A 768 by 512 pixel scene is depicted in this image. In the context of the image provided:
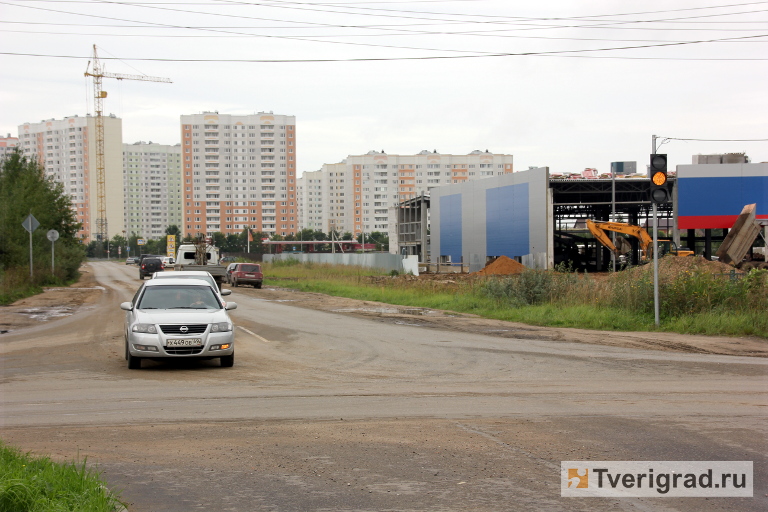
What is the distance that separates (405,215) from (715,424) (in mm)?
76623

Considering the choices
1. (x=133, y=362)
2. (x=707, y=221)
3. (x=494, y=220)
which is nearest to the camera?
(x=133, y=362)

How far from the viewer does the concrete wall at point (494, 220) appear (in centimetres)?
5309

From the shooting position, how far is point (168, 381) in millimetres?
11039

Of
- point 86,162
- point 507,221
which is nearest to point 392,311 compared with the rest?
point 507,221

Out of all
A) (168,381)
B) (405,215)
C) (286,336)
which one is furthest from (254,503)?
(405,215)

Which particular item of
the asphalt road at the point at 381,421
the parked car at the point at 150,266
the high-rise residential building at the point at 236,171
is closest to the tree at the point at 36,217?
the parked car at the point at 150,266

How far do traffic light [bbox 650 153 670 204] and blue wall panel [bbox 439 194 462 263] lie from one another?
50.1 m

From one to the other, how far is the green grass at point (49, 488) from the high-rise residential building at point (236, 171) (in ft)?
490

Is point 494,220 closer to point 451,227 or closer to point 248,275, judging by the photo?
point 451,227

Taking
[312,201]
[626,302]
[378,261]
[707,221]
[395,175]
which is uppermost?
[395,175]

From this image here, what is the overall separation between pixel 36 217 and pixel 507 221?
3615cm

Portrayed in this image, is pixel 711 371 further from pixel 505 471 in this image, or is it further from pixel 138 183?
pixel 138 183

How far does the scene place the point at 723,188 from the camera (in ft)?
169

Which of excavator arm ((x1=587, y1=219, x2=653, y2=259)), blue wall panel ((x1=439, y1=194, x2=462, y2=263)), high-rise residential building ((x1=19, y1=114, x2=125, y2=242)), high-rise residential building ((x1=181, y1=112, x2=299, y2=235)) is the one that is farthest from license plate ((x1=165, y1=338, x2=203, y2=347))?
high-rise residential building ((x1=19, y1=114, x2=125, y2=242))
